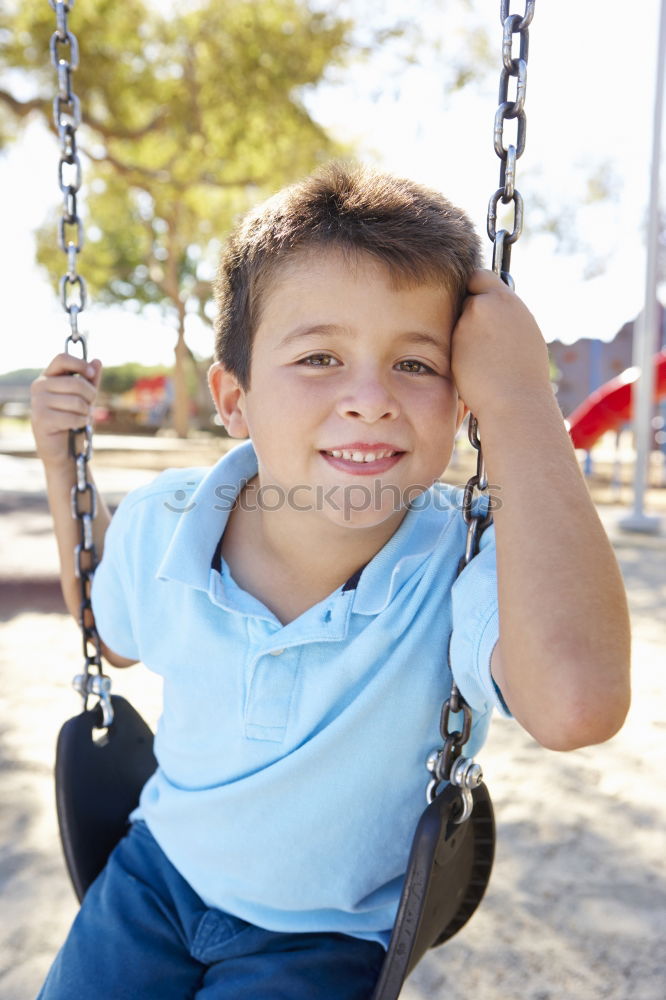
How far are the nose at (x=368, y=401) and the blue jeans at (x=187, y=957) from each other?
0.70 meters

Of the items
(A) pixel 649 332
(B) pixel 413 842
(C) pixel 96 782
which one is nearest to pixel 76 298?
(C) pixel 96 782

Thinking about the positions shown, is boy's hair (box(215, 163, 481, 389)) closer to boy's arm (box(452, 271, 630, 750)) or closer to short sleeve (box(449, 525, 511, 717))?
boy's arm (box(452, 271, 630, 750))

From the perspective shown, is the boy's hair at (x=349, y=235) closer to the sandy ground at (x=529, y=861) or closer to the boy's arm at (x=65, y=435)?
the boy's arm at (x=65, y=435)

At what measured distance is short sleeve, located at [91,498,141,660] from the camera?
1.44 meters

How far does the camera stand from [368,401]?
1.09m

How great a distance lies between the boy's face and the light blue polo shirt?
5.1 inches

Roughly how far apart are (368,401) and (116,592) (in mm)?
596

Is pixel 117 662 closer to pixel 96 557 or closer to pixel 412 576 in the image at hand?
pixel 96 557

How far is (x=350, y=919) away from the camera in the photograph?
1220mm

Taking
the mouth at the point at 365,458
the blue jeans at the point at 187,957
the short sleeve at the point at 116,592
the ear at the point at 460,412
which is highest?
the ear at the point at 460,412

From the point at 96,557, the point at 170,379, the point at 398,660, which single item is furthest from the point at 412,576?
the point at 170,379

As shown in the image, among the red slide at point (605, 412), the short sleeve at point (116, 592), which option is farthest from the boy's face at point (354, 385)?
the red slide at point (605, 412)

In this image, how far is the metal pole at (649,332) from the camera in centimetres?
565

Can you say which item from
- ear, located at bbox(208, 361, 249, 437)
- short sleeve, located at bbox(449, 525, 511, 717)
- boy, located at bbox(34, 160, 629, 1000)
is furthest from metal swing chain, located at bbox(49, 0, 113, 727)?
short sleeve, located at bbox(449, 525, 511, 717)
